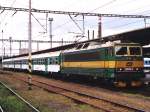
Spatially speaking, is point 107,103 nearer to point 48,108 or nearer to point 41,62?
point 48,108

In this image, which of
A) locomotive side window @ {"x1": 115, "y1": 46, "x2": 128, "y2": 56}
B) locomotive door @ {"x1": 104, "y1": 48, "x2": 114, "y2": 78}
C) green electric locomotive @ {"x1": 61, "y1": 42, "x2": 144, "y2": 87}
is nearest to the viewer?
green electric locomotive @ {"x1": 61, "y1": 42, "x2": 144, "y2": 87}

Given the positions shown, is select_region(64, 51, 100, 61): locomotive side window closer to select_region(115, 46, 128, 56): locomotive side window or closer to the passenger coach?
the passenger coach

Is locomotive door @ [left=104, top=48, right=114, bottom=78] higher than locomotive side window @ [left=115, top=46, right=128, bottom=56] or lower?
lower

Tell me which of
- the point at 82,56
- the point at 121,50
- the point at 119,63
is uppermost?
the point at 121,50

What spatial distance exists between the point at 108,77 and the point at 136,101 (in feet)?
18.9

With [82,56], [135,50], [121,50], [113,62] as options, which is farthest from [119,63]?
[82,56]

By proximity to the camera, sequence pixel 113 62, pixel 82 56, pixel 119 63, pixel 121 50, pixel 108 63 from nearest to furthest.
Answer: pixel 119 63 < pixel 113 62 < pixel 121 50 < pixel 108 63 < pixel 82 56

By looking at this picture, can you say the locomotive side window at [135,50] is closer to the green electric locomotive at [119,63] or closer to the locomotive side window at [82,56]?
the green electric locomotive at [119,63]

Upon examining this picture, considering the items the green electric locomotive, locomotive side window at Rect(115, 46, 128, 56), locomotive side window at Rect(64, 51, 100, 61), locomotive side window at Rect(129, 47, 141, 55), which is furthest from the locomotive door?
locomotive side window at Rect(64, 51, 100, 61)

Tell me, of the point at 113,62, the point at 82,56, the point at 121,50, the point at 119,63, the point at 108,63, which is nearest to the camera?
the point at 119,63

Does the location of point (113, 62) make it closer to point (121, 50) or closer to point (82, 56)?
point (121, 50)

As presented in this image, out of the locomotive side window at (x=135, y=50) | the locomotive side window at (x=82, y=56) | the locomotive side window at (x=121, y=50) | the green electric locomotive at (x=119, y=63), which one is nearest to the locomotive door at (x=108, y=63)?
the green electric locomotive at (x=119, y=63)

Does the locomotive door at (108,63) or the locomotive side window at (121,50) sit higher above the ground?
the locomotive side window at (121,50)

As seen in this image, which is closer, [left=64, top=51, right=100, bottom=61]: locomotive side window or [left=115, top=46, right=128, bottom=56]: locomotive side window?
[left=115, top=46, right=128, bottom=56]: locomotive side window
